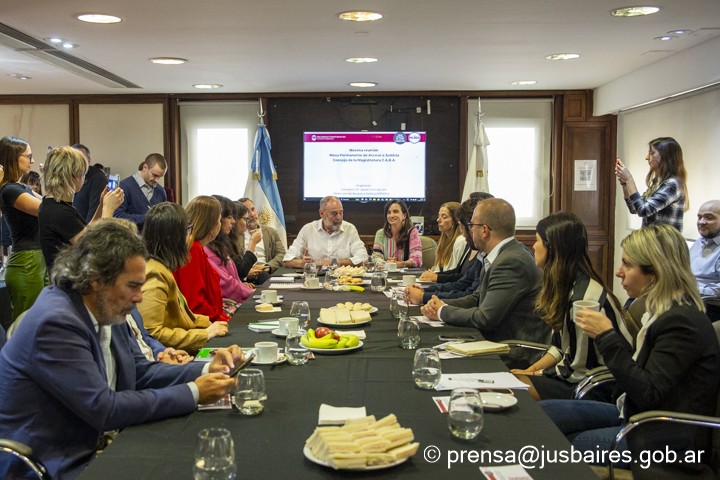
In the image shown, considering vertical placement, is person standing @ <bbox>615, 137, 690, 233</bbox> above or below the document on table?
above

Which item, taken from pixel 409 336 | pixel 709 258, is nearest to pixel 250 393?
pixel 409 336

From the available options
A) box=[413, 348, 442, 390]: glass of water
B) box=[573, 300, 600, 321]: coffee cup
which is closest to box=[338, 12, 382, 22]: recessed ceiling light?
box=[573, 300, 600, 321]: coffee cup

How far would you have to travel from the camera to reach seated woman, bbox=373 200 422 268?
19.3 feet

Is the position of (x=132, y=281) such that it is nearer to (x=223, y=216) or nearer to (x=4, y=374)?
(x=4, y=374)

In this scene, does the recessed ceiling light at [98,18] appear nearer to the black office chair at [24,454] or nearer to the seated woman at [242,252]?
the seated woman at [242,252]

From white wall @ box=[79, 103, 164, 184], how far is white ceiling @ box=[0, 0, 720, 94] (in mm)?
634

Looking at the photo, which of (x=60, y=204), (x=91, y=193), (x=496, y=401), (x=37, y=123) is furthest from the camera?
(x=37, y=123)

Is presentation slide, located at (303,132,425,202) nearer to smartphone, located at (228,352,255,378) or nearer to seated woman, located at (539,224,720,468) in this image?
seated woman, located at (539,224,720,468)

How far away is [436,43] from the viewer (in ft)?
16.8

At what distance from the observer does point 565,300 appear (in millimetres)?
2691

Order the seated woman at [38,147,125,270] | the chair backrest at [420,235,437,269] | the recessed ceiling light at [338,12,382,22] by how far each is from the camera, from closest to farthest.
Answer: the seated woman at [38,147,125,270] → the recessed ceiling light at [338,12,382,22] → the chair backrest at [420,235,437,269]

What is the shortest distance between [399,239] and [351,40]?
1910 mm

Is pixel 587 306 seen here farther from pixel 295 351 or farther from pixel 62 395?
pixel 62 395

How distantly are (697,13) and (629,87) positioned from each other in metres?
2.41
